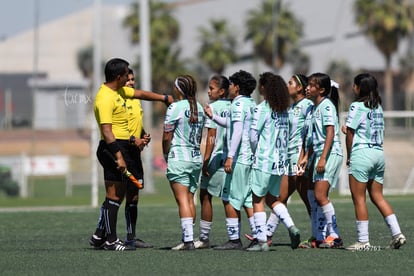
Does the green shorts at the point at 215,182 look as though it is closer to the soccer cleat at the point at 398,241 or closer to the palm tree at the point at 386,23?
the soccer cleat at the point at 398,241

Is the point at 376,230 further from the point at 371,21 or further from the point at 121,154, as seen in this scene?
the point at 371,21

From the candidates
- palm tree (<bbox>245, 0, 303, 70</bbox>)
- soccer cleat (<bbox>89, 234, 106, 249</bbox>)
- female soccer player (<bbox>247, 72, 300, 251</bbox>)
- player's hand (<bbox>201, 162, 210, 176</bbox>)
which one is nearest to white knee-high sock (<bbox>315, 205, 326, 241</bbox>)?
female soccer player (<bbox>247, 72, 300, 251</bbox>)

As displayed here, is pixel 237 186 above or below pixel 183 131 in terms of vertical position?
below

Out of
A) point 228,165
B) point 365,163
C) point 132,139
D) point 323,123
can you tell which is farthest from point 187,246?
point 365,163

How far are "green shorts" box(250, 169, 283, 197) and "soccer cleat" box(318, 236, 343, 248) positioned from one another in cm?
90

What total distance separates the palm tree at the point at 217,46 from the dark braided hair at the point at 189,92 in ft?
207

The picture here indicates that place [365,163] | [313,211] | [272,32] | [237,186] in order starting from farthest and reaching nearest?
[272,32], [313,211], [237,186], [365,163]

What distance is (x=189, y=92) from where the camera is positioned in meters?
13.4

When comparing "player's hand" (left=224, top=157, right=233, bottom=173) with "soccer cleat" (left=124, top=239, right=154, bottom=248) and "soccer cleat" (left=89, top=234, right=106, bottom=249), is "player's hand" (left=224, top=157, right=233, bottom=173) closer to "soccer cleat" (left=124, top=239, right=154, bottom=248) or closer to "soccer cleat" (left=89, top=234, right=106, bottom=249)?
"soccer cleat" (left=124, top=239, right=154, bottom=248)

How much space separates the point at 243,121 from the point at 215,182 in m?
0.89

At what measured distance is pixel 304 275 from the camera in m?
10.6

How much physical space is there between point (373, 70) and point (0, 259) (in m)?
60.5

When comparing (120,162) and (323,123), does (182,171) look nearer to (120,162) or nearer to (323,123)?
(120,162)

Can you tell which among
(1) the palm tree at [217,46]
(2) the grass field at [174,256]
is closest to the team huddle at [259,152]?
(2) the grass field at [174,256]
